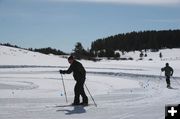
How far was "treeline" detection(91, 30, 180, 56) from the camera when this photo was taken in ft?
547

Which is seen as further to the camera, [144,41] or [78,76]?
[144,41]

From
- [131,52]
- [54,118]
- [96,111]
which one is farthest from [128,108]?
[131,52]

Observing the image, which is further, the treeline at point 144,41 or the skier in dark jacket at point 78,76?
the treeline at point 144,41

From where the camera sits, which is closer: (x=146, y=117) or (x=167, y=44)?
(x=146, y=117)

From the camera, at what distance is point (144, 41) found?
17200cm

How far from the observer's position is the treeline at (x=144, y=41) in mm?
166750

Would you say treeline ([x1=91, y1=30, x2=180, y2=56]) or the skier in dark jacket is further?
treeline ([x1=91, y1=30, x2=180, y2=56])

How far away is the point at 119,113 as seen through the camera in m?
11.9

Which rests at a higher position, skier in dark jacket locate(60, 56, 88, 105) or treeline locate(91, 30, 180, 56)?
treeline locate(91, 30, 180, 56)

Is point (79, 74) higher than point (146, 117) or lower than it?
higher

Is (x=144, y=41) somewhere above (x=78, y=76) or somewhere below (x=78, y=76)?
above

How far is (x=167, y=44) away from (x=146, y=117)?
15973 cm

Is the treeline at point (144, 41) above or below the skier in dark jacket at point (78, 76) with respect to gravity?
above

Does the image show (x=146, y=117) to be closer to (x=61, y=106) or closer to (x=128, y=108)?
(x=128, y=108)
